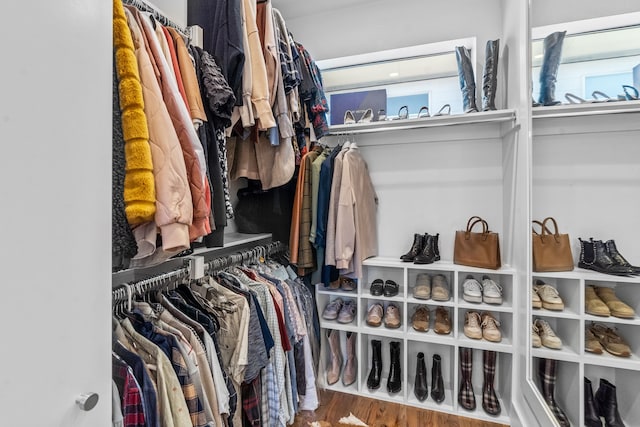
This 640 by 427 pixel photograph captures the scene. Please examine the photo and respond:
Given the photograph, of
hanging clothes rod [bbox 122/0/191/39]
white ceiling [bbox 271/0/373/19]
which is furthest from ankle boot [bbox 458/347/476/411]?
white ceiling [bbox 271/0/373/19]

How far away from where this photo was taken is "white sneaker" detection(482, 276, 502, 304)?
179cm

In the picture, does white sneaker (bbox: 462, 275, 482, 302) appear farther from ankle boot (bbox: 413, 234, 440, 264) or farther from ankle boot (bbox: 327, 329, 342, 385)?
ankle boot (bbox: 327, 329, 342, 385)

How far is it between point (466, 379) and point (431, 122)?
150cm

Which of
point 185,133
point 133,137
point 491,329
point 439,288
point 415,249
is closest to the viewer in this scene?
point 133,137

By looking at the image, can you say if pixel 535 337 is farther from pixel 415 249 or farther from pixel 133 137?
pixel 133 137

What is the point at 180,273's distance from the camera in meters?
1.21

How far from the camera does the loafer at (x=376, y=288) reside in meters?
2.00

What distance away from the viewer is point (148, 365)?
0.86m

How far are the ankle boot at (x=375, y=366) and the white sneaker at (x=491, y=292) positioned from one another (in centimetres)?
72

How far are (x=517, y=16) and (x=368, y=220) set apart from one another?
1.27 metres

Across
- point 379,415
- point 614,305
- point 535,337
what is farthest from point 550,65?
point 379,415

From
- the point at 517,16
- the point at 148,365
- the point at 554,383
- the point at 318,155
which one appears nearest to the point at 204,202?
the point at 148,365
